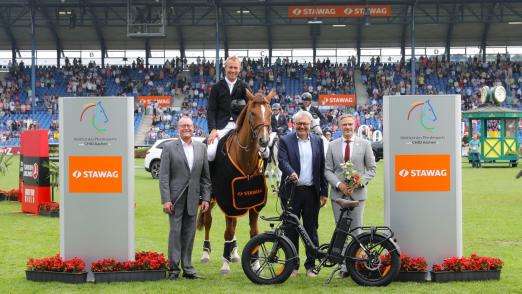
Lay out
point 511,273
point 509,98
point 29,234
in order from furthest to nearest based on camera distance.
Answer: point 509,98, point 29,234, point 511,273

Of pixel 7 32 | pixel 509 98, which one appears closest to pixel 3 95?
pixel 7 32

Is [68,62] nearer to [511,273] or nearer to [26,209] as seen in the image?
[26,209]

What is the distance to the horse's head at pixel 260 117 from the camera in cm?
1004

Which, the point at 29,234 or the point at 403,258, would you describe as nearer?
the point at 403,258

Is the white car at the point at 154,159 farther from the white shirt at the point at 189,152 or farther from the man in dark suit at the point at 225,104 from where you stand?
the white shirt at the point at 189,152

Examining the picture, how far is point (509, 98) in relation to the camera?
57750 mm

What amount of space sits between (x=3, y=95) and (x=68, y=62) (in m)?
6.43

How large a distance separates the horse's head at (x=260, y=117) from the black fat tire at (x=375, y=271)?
171cm

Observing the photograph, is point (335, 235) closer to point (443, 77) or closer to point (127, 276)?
point (127, 276)

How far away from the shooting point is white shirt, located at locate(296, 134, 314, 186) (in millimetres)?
10169

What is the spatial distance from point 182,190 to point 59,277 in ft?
5.89

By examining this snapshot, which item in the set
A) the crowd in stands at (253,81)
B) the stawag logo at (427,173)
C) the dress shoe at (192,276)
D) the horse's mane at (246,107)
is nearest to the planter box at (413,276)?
the stawag logo at (427,173)

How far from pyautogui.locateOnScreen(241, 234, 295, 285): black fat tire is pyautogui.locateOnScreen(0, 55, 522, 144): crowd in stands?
47802 mm

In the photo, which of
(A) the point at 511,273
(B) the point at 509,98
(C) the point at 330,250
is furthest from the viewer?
(B) the point at 509,98
